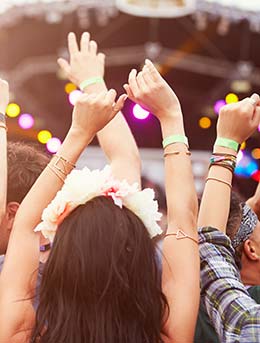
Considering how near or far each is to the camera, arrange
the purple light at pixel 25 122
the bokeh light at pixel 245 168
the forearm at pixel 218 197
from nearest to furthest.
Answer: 1. the forearm at pixel 218 197
2. the purple light at pixel 25 122
3. the bokeh light at pixel 245 168

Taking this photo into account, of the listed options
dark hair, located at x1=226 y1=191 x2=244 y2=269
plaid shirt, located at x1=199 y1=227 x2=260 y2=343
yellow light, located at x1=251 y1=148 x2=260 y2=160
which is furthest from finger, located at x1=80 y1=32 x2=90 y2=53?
yellow light, located at x1=251 y1=148 x2=260 y2=160

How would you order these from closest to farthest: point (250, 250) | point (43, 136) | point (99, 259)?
point (99, 259)
point (250, 250)
point (43, 136)

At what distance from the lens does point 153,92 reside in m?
2.03

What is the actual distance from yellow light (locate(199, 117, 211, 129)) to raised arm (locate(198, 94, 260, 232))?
12497mm

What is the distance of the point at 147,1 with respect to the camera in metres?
8.16

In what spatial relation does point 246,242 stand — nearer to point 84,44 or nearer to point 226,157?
point 226,157

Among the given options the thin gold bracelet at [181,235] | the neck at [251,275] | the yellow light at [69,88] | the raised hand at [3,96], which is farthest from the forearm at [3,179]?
the yellow light at [69,88]

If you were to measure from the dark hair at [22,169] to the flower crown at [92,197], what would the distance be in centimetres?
48

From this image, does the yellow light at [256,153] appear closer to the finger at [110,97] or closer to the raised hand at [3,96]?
the raised hand at [3,96]

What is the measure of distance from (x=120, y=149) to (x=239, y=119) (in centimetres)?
46

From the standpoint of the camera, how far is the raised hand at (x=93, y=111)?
6.52 feet

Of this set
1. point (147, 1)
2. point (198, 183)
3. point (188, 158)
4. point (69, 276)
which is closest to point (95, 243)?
point (69, 276)

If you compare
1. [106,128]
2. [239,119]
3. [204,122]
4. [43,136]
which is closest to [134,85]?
[239,119]

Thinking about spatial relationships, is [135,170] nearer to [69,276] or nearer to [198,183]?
[69,276]
